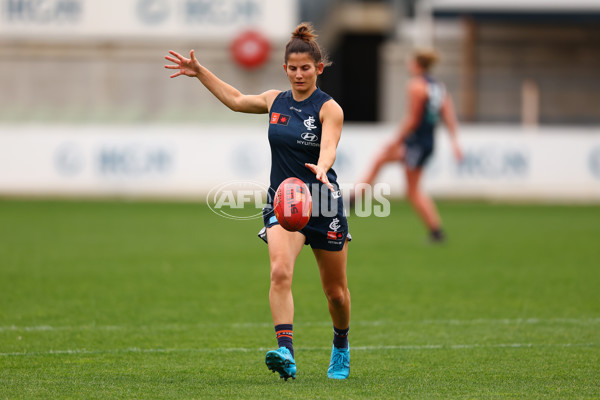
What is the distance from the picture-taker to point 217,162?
20.7 m

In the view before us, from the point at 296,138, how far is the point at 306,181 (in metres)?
0.27

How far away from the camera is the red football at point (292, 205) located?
537 centimetres

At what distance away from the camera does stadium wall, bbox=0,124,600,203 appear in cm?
2059

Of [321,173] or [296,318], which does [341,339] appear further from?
[296,318]

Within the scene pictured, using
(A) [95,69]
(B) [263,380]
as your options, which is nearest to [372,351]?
(B) [263,380]

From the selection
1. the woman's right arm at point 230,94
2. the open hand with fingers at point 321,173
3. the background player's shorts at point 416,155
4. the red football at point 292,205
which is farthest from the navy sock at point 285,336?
the background player's shorts at point 416,155

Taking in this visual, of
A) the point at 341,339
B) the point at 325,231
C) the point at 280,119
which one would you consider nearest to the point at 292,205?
the point at 325,231

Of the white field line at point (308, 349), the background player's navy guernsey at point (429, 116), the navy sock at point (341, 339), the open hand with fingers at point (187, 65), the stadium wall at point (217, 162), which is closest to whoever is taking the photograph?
the navy sock at point (341, 339)

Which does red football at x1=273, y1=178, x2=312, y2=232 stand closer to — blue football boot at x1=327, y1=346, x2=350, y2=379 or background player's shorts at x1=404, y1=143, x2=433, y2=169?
blue football boot at x1=327, y1=346, x2=350, y2=379

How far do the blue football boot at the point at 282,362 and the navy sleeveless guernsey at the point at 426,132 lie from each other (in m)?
7.98

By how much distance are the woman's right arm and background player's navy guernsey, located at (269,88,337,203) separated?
0.19 m

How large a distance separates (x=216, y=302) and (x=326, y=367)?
2.76 meters

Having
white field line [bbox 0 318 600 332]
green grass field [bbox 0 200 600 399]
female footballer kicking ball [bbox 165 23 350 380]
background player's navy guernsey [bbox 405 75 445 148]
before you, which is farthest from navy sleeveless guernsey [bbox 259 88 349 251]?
background player's navy guernsey [bbox 405 75 445 148]

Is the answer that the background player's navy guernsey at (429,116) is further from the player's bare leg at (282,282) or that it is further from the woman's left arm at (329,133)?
the player's bare leg at (282,282)
